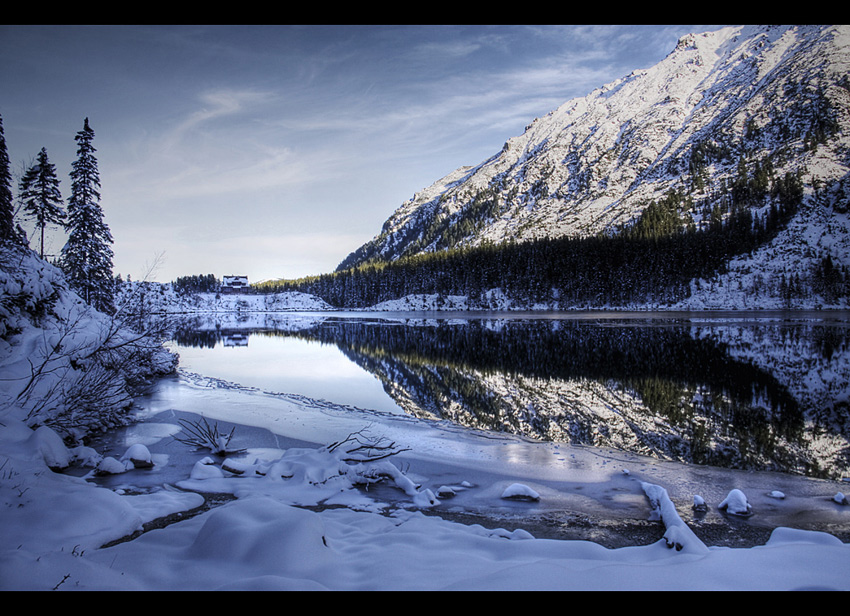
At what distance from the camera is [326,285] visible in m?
158

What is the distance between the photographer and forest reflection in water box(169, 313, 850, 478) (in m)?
9.91

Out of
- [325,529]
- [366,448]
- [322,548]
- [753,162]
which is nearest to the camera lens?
[322,548]

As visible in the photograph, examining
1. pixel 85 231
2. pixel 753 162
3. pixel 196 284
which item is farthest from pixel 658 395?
pixel 196 284

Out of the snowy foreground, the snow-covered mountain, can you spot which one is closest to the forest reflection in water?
the snowy foreground

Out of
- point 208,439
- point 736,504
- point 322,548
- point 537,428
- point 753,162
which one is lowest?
point 537,428

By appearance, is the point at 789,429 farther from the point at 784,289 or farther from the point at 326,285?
the point at 326,285

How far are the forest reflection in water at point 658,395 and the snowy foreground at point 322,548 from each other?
3.87 meters

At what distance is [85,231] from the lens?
30.8 meters

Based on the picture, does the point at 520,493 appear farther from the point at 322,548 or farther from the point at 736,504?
the point at 322,548

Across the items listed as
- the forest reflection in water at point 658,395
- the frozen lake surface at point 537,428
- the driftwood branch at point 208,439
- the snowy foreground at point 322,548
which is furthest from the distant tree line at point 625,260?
the snowy foreground at point 322,548

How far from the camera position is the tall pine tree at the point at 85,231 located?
1180 inches

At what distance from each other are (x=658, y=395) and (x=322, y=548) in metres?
14.2

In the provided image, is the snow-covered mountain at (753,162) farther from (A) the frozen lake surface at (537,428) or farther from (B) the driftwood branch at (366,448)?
(B) the driftwood branch at (366,448)

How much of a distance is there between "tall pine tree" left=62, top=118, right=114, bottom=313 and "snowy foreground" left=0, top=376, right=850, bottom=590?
2938cm
